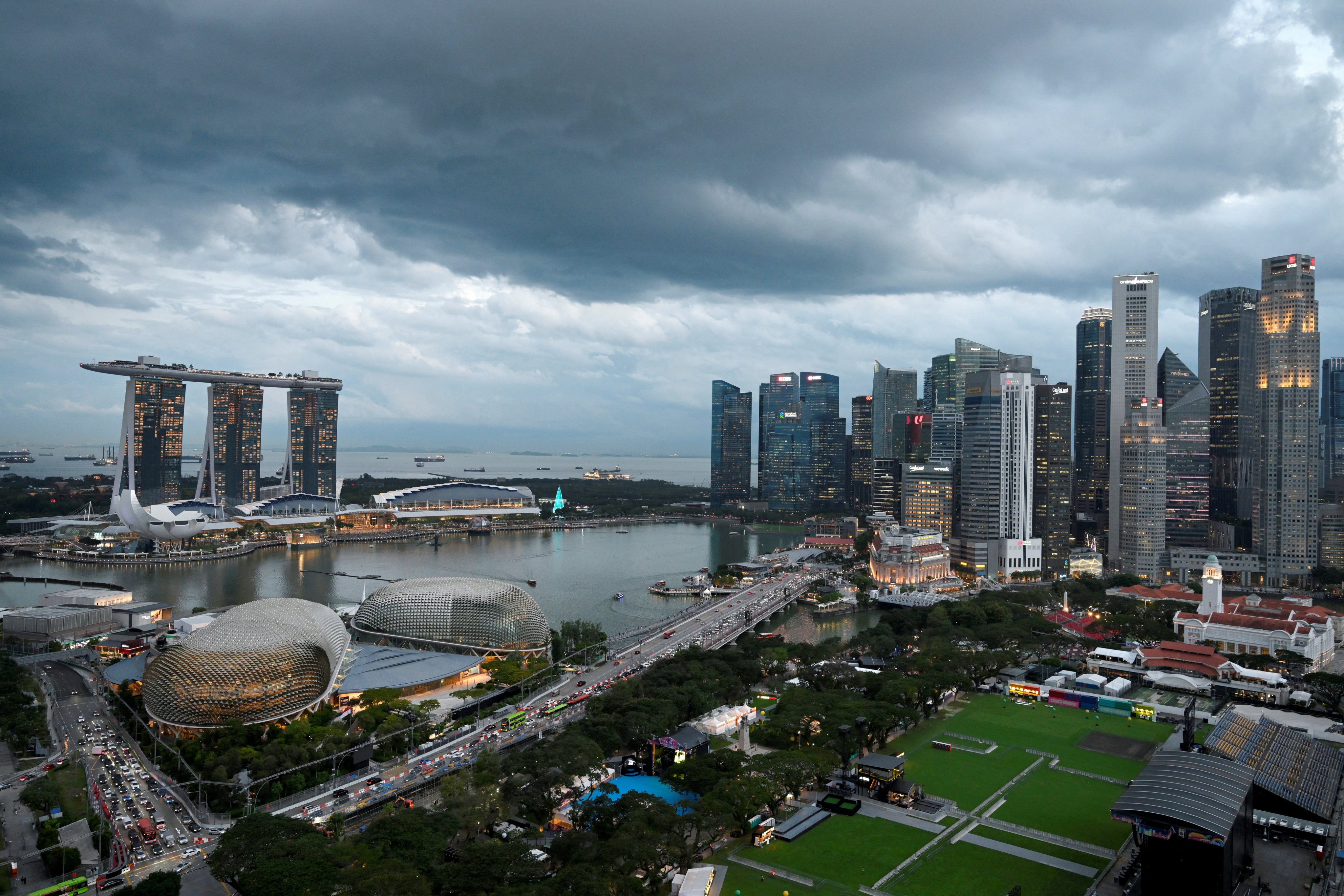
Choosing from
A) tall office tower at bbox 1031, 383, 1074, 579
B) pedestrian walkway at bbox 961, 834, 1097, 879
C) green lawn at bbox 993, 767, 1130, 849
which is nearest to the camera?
pedestrian walkway at bbox 961, 834, 1097, 879

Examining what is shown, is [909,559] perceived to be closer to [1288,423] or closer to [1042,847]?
[1288,423]

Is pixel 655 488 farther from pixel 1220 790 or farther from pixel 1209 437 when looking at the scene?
pixel 1220 790

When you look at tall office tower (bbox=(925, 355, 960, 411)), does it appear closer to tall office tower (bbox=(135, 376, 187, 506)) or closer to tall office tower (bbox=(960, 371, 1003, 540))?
tall office tower (bbox=(960, 371, 1003, 540))

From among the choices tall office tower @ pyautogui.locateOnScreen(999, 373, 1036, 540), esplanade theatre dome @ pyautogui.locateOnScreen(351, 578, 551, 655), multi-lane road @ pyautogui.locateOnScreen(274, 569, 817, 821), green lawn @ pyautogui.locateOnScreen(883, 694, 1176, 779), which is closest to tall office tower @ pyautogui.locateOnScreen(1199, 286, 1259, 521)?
tall office tower @ pyautogui.locateOnScreen(999, 373, 1036, 540)

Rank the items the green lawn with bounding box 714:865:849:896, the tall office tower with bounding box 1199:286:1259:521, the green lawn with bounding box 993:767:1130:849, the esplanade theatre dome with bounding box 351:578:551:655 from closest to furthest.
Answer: the green lawn with bounding box 714:865:849:896
the green lawn with bounding box 993:767:1130:849
the esplanade theatre dome with bounding box 351:578:551:655
the tall office tower with bounding box 1199:286:1259:521

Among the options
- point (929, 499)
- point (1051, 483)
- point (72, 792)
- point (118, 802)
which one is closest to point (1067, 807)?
point (118, 802)

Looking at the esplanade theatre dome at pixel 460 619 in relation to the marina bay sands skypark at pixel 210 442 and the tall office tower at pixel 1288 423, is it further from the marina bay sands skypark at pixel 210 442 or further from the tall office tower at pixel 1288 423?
the tall office tower at pixel 1288 423
